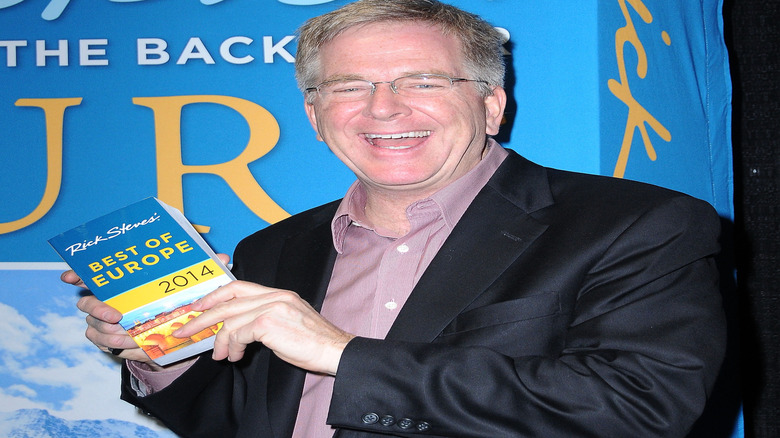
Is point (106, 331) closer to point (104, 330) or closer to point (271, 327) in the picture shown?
point (104, 330)

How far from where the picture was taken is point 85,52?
2.48 m

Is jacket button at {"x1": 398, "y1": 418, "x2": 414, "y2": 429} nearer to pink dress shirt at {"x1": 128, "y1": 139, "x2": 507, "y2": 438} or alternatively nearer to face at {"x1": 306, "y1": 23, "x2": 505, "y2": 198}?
pink dress shirt at {"x1": 128, "y1": 139, "x2": 507, "y2": 438}

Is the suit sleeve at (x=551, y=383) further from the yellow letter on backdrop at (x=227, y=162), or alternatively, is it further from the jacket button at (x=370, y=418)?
the yellow letter on backdrop at (x=227, y=162)

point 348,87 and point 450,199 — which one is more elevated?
point 348,87

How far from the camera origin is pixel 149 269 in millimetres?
1564

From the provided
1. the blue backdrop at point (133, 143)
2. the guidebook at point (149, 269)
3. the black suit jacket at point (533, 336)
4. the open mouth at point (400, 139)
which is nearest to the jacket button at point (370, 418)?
the black suit jacket at point (533, 336)

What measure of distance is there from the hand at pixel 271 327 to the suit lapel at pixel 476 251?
18 centimetres

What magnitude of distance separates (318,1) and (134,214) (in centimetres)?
110

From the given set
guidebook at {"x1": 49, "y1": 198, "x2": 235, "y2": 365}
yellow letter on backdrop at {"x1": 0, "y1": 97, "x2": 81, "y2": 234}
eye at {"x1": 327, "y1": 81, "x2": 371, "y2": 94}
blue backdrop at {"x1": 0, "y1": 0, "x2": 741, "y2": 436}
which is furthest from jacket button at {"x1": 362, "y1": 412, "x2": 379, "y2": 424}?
yellow letter on backdrop at {"x1": 0, "y1": 97, "x2": 81, "y2": 234}

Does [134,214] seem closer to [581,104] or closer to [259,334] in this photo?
[259,334]

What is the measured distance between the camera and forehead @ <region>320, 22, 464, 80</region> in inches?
71.0

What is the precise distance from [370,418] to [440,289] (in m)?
0.32

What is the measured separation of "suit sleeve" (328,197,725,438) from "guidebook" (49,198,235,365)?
0.35 meters

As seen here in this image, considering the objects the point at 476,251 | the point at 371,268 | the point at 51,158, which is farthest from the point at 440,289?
the point at 51,158
